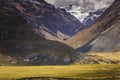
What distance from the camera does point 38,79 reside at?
89250 millimetres

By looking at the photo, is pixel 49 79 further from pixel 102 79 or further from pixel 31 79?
pixel 102 79

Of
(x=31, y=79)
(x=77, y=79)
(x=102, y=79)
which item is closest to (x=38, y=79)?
(x=31, y=79)

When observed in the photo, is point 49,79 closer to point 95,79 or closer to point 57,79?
point 57,79

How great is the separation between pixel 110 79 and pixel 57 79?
13176 mm

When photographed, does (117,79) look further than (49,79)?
No

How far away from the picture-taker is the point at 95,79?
8794 cm

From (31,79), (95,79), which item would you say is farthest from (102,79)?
(31,79)

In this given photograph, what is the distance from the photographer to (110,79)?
8612cm

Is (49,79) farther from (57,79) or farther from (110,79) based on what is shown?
(110,79)

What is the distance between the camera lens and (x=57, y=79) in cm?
8900

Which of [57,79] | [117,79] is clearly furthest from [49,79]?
[117,79]

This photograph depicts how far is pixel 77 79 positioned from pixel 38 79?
32.3 feet

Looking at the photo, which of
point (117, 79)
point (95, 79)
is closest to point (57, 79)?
point (95, 79)

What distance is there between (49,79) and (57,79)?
8.74ft
